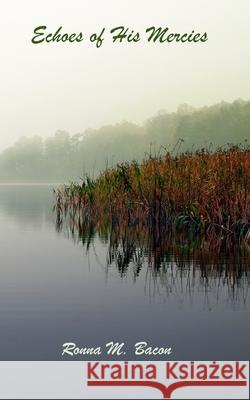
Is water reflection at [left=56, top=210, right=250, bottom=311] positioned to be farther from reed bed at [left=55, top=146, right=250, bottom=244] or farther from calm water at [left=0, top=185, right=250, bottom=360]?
reed bed at [left=55, top=146, right=250, bottom=244]

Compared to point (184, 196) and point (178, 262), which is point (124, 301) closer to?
point (178, 262)

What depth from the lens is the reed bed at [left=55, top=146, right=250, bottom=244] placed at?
591 inches

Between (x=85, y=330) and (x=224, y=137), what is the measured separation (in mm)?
86594

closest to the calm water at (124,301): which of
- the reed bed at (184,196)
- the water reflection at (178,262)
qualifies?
the water reflection at (178,262)

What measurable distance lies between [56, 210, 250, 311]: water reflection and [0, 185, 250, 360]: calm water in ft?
0.06

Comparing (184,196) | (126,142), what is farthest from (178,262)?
(126,142)

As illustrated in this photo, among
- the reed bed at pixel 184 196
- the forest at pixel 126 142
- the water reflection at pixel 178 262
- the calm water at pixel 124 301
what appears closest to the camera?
the calm water at pixel 124 301

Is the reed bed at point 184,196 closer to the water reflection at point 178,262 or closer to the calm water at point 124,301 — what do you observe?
the water reflection at point 178,262

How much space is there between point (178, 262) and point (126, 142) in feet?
333

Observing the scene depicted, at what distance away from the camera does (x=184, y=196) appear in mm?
16391

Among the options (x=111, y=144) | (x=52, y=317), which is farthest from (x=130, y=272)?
(x=111, y=144)

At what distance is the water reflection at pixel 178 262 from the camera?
9.70 metres

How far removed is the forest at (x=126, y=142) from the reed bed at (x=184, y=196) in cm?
6083

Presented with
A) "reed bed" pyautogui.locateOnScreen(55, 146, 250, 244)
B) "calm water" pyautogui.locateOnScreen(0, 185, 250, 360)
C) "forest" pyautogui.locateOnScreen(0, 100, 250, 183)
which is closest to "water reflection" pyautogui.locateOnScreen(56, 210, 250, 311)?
"calm water" pyautogui.locateOnScreen(0, 185, 250, 360)
